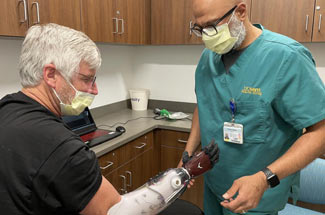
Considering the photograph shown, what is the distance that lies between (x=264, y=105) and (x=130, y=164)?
1.30m

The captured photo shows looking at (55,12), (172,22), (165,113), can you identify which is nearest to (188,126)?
(165,113)

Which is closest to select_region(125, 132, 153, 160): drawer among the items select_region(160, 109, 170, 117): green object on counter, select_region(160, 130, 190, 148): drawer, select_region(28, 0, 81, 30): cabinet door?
select_region(160, 130, 190, 148): drawer

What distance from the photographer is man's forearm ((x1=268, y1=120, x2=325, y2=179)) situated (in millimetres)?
945

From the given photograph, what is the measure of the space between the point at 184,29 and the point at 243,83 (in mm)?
1420

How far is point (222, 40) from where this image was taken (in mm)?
1110

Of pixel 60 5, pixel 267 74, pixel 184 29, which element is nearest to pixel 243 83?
pixel 267 74

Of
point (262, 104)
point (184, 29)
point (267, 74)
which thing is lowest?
point (262, 104)

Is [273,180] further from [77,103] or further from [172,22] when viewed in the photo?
[172,22]

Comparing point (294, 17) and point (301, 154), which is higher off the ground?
point (294, 17)

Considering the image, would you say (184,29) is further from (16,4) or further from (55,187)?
(55,187)

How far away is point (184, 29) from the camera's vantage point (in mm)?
2379

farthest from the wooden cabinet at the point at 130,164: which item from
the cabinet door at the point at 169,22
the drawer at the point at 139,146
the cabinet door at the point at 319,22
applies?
the cabinet door at the point at 319,22

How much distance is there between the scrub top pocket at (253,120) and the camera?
3.46 feet

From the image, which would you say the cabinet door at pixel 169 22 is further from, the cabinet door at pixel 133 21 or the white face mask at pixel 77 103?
the white face mask at pixel 77 103
